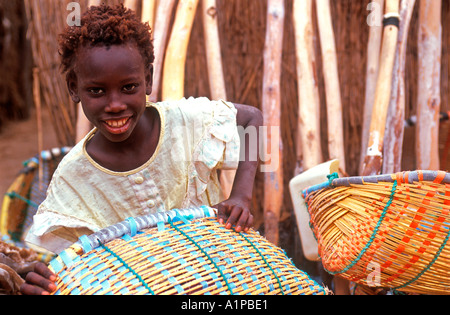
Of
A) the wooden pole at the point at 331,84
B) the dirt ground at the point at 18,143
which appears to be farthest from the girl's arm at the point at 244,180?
the dirt ground at the point at 18,143

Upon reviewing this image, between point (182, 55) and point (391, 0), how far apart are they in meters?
0.82

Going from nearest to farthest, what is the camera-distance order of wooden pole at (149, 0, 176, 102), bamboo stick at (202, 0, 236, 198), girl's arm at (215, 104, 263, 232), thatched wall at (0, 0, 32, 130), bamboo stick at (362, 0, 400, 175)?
girl's arm at (215, 104, 263, 232) < bamboo stick at (362, 0, 400, 175) < wooden pole at (149, 0, 176, 102) < bamboo stick at (202, 0, 236, 198) < thatched wall at (0, 0, 32, 130)

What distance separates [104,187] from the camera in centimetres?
156

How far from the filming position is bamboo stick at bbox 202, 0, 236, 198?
212 centimetres

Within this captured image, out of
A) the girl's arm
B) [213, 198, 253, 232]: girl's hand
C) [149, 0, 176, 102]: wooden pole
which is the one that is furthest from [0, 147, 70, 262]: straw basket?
[213, 198, 253, 232]: girl's hand

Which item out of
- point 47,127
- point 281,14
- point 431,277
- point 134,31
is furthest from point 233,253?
point 47,127

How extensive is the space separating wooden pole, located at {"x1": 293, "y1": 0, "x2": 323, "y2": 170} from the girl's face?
33.9 inches

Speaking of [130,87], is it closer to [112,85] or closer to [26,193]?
[112,85]

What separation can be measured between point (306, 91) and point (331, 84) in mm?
126

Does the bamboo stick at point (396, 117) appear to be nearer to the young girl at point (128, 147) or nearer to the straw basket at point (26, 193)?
the young girl at point (128, 147)

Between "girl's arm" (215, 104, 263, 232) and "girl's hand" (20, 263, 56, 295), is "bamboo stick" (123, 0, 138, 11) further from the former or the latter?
"girl's hand" (20, 263, 56, 295)

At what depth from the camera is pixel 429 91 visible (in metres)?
2.25

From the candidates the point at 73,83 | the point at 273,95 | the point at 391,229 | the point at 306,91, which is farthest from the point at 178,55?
the point at 391,229
